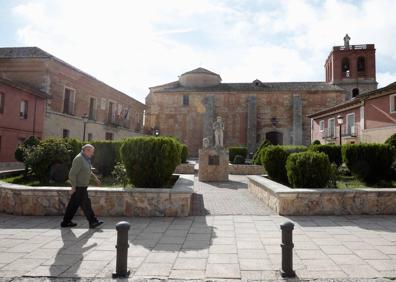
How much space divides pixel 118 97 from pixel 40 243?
1085 inches

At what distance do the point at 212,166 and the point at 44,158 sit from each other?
696cm

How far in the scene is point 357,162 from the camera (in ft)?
29.9

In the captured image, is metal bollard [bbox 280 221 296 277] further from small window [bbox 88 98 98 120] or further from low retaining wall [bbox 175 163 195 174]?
small window [bbox 88 98 98 120]

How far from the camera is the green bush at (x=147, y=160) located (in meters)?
6.71

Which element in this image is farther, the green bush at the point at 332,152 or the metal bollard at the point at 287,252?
the green bush at the point at 332,152

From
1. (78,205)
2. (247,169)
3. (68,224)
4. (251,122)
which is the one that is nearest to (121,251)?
(78,205)

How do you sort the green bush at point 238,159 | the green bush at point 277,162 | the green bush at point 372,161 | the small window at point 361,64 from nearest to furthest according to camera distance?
1. the green bush at point 372,161
2. the green bush at point 277,162
3. the green bush at point 238,159
4. the small window at point 361,64

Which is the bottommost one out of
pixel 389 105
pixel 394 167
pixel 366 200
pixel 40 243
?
pixel 40 243

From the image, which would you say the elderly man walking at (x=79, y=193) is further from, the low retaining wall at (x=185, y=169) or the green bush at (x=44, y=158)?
the low retaining wall at (x=185, y=169)

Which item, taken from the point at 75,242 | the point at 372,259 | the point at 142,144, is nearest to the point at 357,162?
the point at 372,259

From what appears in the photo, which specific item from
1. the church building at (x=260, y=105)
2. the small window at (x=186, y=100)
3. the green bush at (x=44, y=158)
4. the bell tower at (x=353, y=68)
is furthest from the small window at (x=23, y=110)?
the bell tower at (x=353, y=68)

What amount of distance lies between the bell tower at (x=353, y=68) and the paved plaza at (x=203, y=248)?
32.6 m

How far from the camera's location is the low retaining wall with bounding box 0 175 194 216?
6.03m

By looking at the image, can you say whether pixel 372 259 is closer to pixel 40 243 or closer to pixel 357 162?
pixel 40 243
